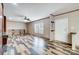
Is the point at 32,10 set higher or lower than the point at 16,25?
higher

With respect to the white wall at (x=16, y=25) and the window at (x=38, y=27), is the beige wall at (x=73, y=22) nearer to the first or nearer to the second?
the window at (x=38, y=27)

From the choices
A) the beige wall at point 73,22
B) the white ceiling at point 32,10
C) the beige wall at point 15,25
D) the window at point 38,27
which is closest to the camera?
the white ceiling at point 32,10

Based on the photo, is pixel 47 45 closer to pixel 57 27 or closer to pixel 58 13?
pixel 57 27

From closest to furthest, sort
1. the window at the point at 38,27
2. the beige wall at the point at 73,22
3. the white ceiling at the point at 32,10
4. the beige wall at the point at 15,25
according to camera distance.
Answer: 1. the white ceiling at the point at 32,10
2. the beige wall at the point at 15,25
3. the window at the point at 38,27
4. the beige wall at the point at 73,22

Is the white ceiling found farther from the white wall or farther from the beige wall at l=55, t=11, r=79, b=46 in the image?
the beige wall at l=55, t=11, r=79, b=46

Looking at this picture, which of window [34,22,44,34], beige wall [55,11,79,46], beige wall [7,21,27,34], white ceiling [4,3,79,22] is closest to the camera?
white ceiling [4,3,79,22]

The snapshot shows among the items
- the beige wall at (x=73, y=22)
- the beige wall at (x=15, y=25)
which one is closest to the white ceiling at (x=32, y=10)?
the beige wall at (x=15, y=25)

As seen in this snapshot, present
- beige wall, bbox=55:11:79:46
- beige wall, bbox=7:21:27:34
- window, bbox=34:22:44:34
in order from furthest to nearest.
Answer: beige wall, bbox=55:11:79:46
window, bbox=34:22:44:34
beige wall, bbox=7:21:27:34

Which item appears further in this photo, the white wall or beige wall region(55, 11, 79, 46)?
beige wall region(55, 11, 79, 46)

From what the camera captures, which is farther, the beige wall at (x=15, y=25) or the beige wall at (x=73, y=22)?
the beige wall at (x=73, y=22)

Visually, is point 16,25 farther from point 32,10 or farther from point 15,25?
point 32,10

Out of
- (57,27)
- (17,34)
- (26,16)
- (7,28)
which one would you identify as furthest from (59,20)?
(7,28)

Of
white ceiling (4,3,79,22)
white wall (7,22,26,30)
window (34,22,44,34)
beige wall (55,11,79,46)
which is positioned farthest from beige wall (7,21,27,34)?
beige wall (55,11,79,46)

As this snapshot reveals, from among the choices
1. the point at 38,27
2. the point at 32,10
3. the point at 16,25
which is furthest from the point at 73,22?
the point at 16,25
